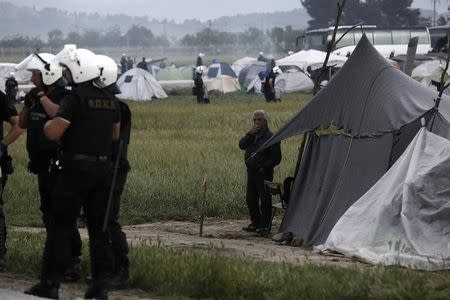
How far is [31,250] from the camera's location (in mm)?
13062

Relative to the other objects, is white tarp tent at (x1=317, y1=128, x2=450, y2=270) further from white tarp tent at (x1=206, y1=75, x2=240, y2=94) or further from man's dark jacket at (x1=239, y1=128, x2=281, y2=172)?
white tarp tent at (x1=206, y1=75, x2=240, y2=94)

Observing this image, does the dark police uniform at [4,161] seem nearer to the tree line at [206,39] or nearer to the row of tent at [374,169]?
the row of tent at [374,169]

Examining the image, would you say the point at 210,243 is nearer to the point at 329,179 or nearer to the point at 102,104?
the point at 329,179

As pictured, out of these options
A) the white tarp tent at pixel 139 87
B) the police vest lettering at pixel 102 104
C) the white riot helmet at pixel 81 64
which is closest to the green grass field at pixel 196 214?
the police vest lettering at pixel 102 104

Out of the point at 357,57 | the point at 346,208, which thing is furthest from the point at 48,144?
the point at 357,57

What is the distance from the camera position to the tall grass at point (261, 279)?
33.8ft

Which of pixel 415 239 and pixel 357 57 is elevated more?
pixel 357 57

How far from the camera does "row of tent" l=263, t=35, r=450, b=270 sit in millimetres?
13562

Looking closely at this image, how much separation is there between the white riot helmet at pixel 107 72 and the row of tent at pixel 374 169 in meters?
3.78

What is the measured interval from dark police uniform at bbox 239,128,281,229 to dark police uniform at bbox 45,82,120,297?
682 centimetres

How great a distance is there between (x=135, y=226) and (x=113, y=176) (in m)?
7.37

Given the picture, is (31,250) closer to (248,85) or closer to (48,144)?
(48,144)

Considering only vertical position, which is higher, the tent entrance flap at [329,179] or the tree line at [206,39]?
the tent entrance flap at [329,179]

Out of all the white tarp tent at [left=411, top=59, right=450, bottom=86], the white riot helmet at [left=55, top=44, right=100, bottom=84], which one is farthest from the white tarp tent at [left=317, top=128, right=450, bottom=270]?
the white tarp tent at [left=411, top=59, right=450, bottom=86]
